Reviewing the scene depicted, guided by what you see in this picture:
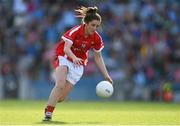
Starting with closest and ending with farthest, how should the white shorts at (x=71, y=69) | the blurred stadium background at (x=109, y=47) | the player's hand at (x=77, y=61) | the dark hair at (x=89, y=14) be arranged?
1. the player's hand at (x=77, y=61)
2. the dark hair at (x=89, y=14)
3. the white shorts at (x=71, y=69)
4. the blurred stadium background at (x=109, y=47)

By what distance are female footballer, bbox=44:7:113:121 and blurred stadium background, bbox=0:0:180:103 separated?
1341 centimetres

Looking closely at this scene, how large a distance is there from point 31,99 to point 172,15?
24.9 ft

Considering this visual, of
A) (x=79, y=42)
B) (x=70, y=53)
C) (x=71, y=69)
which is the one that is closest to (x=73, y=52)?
(x=79, y=42)

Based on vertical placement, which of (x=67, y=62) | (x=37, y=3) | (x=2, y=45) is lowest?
(x=67, y=62)

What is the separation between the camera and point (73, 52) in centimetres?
1489

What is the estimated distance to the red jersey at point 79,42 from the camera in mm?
14570

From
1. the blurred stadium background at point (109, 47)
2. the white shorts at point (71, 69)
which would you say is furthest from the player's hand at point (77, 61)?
the blurred stadium background at point (109, 47)

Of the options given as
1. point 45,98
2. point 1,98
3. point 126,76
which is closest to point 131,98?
point 126,76

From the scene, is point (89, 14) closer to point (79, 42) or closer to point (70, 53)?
point (79, 42)

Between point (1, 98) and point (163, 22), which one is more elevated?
point (163, 22)

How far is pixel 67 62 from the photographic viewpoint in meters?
14.7

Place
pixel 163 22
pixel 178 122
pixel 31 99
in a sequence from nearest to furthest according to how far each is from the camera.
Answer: pixel 178 122 → pixel 31 99 → pixel 163 22

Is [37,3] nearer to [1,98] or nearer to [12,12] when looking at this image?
[12,12]

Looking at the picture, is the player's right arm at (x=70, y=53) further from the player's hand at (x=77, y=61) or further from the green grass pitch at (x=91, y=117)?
the green grass pitch at (x=91, y=117)
